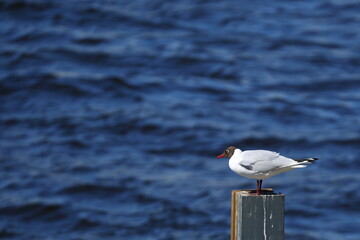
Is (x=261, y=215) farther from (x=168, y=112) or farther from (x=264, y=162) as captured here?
(x=168, y=112)

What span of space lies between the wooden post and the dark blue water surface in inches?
356

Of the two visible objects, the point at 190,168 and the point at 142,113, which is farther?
the point at 142,113

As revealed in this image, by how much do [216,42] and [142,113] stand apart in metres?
4.63

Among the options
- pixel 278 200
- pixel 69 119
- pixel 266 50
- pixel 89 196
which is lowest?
pixel 278 200

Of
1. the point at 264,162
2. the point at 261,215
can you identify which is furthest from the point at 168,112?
the point at 261,215

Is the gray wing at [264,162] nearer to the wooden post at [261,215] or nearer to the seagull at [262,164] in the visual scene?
the seagull at [262,164]

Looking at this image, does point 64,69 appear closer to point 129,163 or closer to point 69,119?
point 69,119

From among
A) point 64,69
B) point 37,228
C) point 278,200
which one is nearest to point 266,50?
point 64,69

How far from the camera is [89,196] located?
15773 millimetres

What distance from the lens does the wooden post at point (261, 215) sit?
485 centimetres

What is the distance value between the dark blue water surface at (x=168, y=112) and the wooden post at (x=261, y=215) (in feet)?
29.6

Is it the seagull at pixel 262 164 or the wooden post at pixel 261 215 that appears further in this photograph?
the seagull at pixel 262 164

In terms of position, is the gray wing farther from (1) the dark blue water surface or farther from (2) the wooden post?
(1) the dark blue water surface

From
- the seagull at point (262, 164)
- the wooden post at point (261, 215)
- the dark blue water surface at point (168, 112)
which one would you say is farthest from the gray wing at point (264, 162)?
the dark blue water surface at point (168, 112)
